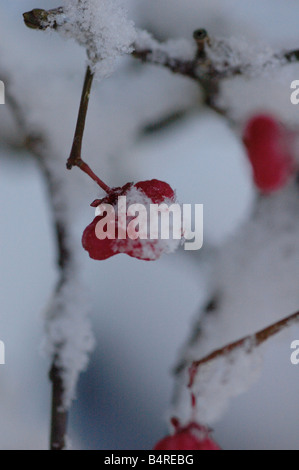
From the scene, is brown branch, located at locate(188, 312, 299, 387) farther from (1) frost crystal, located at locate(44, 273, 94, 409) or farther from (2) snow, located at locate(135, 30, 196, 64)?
(2) snow, located at locate(135, 30, 196, 64)

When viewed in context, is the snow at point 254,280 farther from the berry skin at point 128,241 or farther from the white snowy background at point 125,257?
the berry skin at point 128,241

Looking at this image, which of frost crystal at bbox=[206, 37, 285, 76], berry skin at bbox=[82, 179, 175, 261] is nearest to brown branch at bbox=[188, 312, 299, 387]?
berry skin at bbox=[82, 179, 175, 261]

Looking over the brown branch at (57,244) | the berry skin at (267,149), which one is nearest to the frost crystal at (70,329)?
the brown branch at (57,244)

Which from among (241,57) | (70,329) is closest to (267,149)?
(241,57)

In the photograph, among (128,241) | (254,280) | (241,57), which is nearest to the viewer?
(128,241)

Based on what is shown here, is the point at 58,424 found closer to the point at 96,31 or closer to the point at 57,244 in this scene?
the point at 57,244

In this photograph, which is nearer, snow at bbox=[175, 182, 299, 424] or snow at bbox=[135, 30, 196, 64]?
snow at bbox=[135, 30, 196, 64]
